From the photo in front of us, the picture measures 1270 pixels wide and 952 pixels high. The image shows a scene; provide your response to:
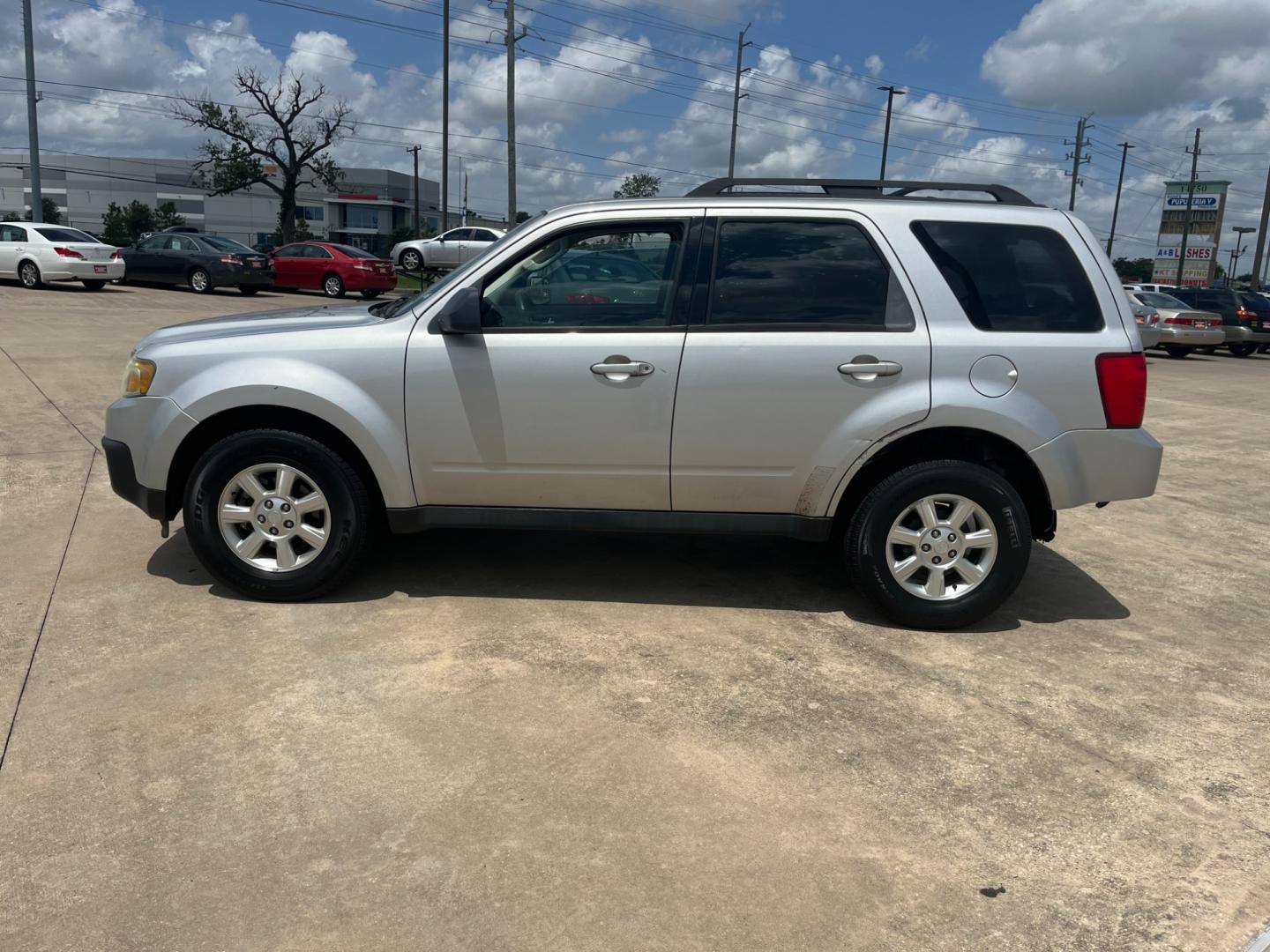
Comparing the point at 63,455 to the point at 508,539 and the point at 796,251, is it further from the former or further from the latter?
the point at 796,251

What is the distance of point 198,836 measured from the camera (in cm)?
290

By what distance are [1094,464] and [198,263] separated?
76.7ft

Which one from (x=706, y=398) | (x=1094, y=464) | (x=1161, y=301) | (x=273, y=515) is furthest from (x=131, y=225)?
(x=1094, y=464)

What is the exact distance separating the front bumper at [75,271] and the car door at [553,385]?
830 inches

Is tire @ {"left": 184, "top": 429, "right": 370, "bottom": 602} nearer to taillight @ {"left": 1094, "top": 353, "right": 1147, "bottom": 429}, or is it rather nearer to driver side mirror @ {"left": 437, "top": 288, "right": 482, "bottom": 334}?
driver side mirror @ {"left": 437, "top": 288, "right": 482, "bottom": 334}

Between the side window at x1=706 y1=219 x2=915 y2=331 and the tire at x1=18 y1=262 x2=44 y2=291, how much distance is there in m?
22.2

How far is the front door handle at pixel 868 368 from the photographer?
442 cm

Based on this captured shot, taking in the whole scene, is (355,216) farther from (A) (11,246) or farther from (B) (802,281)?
(B) (802,281)

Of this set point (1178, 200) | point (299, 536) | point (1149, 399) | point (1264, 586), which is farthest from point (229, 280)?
point (1178, 200)

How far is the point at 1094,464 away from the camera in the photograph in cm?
451

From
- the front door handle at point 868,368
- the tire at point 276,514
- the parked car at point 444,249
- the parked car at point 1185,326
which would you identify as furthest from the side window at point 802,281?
the parked car at point 444,249

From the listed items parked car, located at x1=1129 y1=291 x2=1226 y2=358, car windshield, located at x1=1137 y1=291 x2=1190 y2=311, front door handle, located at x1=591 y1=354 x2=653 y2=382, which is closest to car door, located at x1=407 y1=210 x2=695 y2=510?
front door handle, located at x1=591 y1=354 x2=653 y2=382

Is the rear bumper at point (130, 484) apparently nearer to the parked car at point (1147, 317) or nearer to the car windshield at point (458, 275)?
the car windshield at point (458, 275)

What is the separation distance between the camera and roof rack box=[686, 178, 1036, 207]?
15.6 ft
